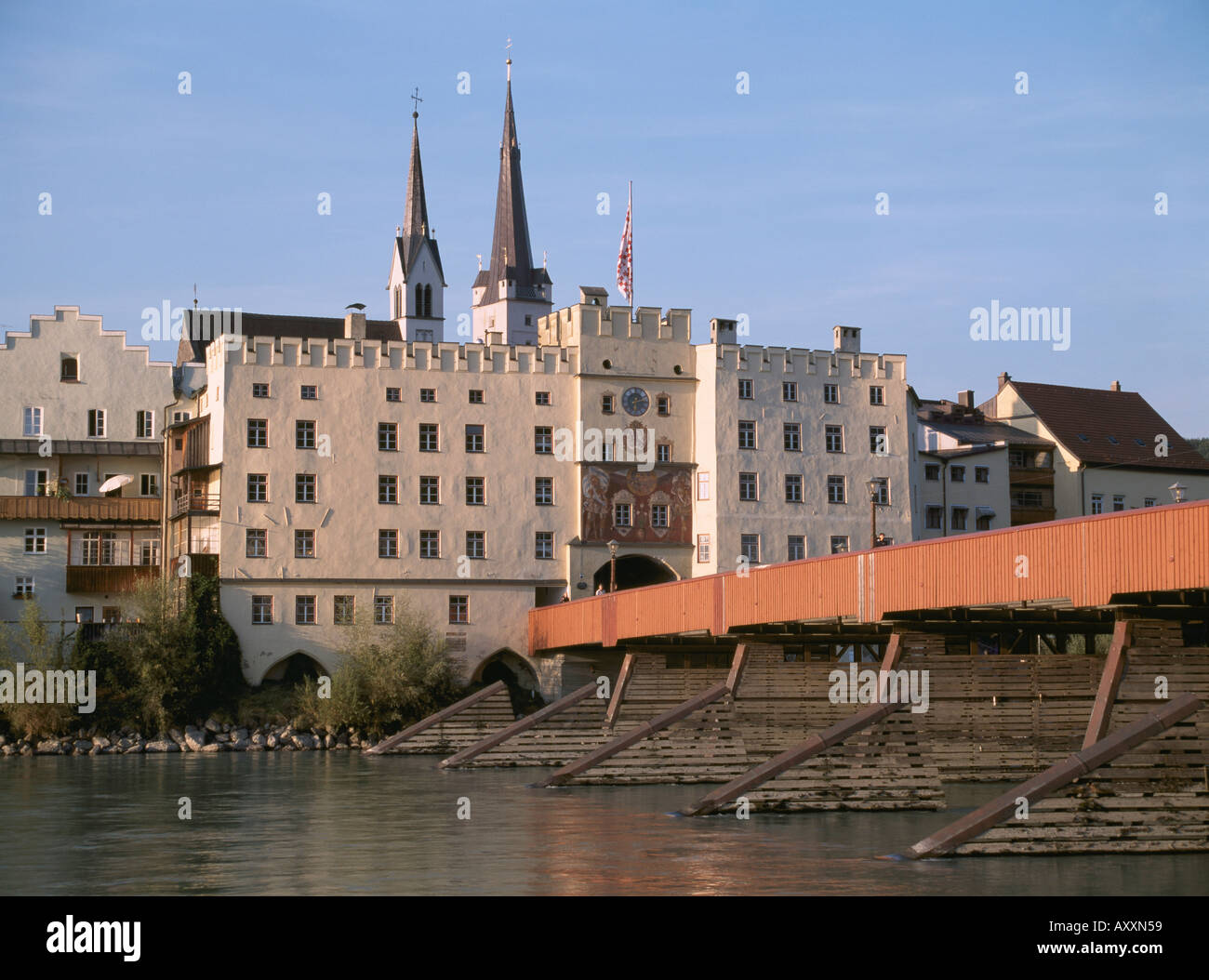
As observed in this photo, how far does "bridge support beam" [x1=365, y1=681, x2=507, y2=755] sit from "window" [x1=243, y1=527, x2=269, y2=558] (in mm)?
12390

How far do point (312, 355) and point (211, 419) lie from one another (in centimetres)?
519

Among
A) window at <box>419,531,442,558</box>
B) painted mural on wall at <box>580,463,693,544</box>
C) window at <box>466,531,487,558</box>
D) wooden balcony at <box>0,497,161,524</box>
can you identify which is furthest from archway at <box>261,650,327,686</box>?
painted mural on wall at <box>580,463,693,544</box>

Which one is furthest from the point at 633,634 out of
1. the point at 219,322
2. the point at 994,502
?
the point at 219,322

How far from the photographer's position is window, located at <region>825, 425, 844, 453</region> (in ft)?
259

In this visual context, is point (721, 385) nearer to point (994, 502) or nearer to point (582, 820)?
point (994, 502)

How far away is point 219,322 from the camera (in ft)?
377

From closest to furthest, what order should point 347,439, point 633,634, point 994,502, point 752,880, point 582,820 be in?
point 752,880
point 582,820
point 633,634
point 347,439
point 994,502

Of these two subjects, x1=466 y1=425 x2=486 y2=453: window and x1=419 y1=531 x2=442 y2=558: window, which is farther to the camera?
x1=466 y1=425 x2=486 y2=453: window

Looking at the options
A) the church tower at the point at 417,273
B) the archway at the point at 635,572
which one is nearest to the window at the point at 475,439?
the archway at the point at 635,572

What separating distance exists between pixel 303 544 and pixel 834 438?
24857mm

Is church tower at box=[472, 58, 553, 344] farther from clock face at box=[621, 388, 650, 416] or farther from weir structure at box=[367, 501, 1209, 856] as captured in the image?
weir structure at box=[367, 501, 1209, 856]

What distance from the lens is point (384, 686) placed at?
6700 cm

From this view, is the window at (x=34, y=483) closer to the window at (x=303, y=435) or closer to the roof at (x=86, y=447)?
the roof at (x=86, y=447)
